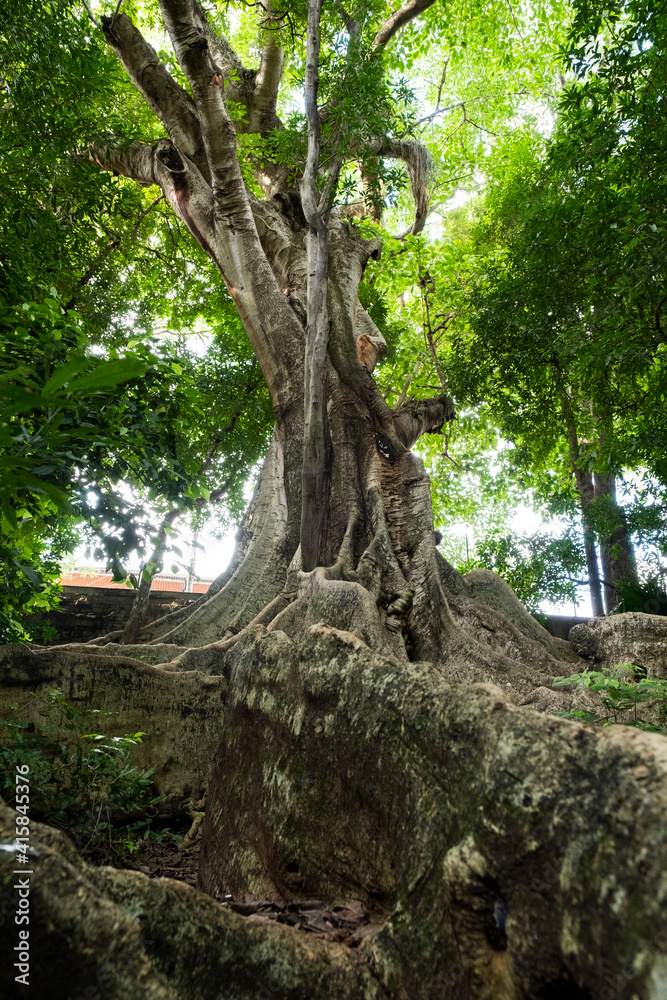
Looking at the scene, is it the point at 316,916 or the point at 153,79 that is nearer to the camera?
the point at 316,916

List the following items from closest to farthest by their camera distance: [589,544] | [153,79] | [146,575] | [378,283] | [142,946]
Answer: [142,946]
[146,575]
[153,79]
[589,544]
[378,283]

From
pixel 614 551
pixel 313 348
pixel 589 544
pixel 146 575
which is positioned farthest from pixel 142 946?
pixel 589 544

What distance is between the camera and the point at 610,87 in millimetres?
4863

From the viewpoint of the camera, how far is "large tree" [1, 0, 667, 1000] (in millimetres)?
1316

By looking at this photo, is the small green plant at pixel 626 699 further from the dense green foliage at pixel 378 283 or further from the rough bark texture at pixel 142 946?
the dense green foliage at pixel 378 283

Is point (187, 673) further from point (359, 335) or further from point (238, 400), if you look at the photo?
point (238, 400)

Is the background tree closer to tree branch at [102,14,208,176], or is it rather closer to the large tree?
the large tree

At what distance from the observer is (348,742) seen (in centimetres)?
225

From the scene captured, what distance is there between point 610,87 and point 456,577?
408 centimetres

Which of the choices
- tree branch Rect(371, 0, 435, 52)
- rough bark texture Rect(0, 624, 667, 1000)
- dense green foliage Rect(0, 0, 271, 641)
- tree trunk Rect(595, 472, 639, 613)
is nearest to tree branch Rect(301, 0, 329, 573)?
dense green foliage Rect(0, 0, 271, 641)

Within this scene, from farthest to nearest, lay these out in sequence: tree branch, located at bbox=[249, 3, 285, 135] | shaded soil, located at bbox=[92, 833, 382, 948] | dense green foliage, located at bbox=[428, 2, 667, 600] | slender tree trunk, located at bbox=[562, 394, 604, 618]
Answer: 1. slender tree trunk, located at bbox=[562, 394, 604, 618]
2. tree branch, located at bbox=[249, 3, 285, 135]
3. dense green foliage, located at bbox=[428, 2, 667, 600]
4. shaded soil, located at bbox=[92, 833, 382, 948]

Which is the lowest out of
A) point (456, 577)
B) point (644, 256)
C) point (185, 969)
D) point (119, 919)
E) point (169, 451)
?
point (185, 969)

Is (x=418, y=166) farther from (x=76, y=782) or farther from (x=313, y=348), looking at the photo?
(x=76, y=782)

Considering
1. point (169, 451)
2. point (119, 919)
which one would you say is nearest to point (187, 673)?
point (169, 451)
